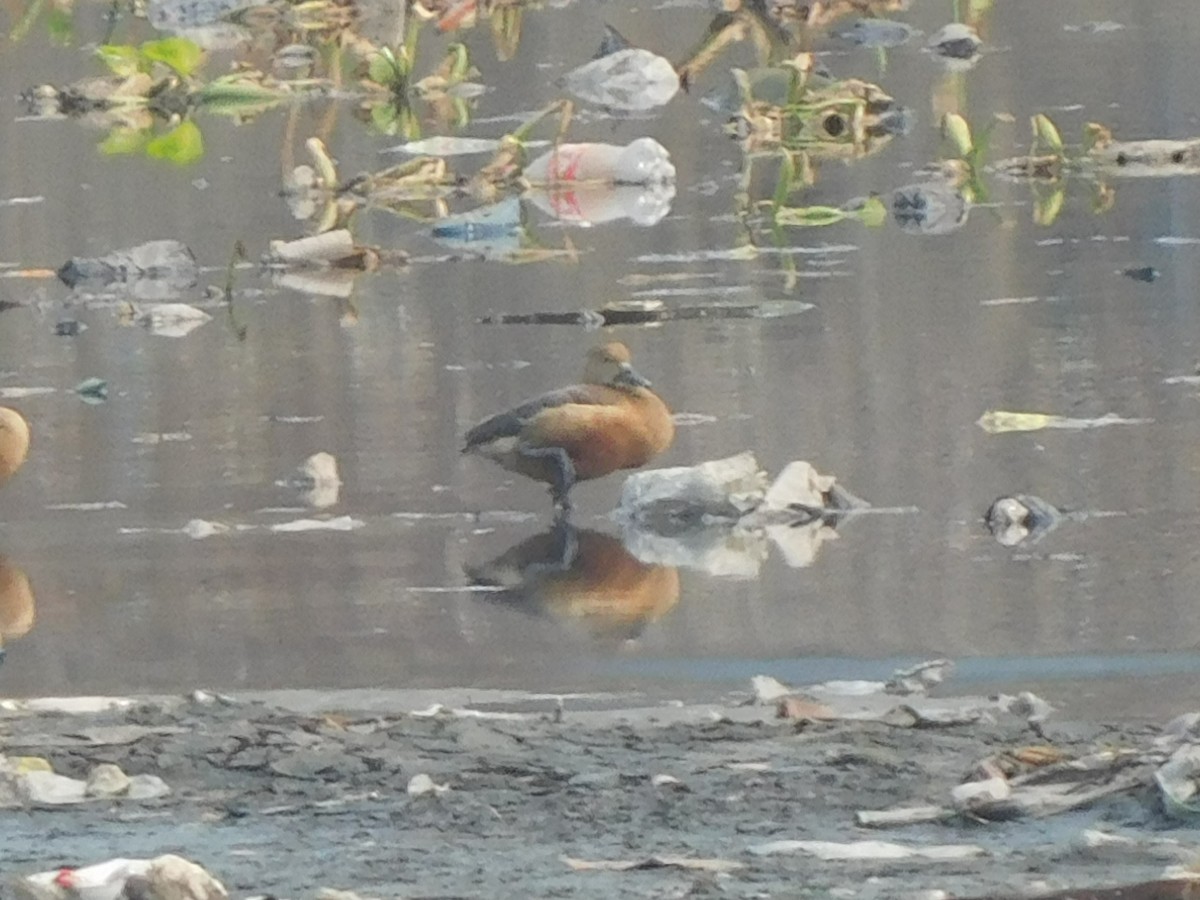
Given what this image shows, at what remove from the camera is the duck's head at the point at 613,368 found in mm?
7969

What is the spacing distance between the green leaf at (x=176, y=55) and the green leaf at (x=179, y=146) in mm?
720

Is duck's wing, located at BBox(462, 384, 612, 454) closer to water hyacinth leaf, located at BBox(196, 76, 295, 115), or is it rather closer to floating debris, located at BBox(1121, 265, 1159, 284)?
floating debris, located at BBox(1121, 265, 1159, 284)

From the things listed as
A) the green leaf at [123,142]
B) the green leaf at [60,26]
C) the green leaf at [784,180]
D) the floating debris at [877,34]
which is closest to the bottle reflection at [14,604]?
the green leaf at [784,180]

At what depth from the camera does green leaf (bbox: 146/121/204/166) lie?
1721 cm

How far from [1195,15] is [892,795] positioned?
1829 cm

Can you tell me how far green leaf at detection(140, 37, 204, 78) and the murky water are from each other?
3346 mm

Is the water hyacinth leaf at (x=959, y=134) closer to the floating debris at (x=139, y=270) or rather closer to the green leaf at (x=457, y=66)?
the floating debris at (x=139, y=270)

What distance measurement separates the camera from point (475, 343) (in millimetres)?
10531

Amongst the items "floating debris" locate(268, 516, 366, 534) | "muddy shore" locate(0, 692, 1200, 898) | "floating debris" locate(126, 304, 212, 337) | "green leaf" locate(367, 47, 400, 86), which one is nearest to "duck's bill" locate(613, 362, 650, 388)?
"floating debris" locate(268, 516, 366, 534)

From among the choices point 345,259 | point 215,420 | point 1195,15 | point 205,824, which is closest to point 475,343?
point 215,420

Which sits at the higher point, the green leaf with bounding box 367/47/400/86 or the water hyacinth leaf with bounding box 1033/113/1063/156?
the green leaf with bounding box 367/47/400/86

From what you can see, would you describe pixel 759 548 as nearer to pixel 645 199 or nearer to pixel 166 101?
pixel 645 199

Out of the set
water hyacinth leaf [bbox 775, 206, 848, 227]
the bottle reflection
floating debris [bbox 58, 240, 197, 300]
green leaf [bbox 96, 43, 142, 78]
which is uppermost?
green leaf [bbox 96, 43, 142, 78]

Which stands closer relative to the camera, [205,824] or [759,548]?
[205,824]
